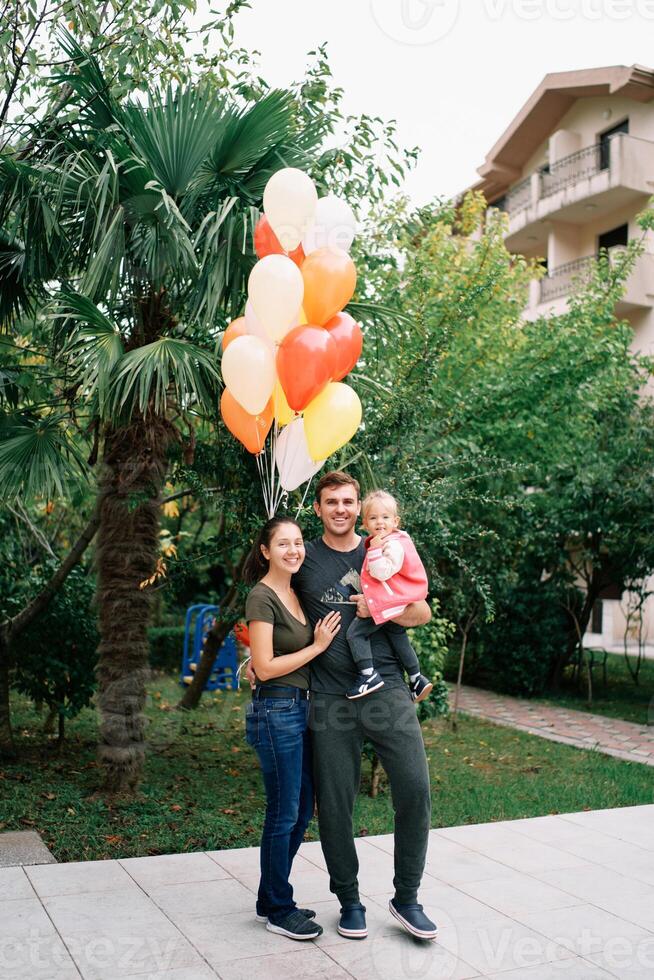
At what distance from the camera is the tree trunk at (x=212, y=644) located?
7844 mm

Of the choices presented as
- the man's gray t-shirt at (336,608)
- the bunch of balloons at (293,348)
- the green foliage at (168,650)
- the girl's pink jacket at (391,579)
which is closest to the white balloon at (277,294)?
the bunch of balloons at (293,348)

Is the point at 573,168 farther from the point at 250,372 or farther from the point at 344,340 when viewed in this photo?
the point at 250,372

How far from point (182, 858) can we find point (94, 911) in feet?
3.14

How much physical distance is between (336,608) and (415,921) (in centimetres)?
138

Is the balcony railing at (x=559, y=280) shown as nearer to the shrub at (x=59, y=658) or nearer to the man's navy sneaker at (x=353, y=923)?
the shrub at (x=59, y=658)

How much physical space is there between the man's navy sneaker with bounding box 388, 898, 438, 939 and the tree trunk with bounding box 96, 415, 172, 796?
116 inches

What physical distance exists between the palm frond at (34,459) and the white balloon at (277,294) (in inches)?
79.5

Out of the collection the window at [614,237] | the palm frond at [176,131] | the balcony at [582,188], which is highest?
the balcony at [582,188]

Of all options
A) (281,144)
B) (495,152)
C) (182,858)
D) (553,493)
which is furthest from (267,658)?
(495,152)

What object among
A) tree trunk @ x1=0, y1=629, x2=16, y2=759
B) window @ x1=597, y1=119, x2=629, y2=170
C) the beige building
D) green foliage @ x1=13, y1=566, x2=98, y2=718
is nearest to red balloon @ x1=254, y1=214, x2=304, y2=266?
green foliage @ x1=13, y1=566, x2=98, y2=718

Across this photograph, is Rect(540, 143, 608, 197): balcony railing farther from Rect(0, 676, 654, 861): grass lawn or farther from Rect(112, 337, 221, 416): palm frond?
Rect(112, 337, 221, 416): palm frond

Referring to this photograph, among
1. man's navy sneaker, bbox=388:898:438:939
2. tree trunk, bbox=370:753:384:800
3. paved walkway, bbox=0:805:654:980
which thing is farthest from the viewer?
tree trunk, bbox=370:753:384:800

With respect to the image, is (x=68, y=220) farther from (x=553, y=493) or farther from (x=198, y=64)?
(x=553, y=493)

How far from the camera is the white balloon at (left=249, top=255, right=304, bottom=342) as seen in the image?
4414mm
